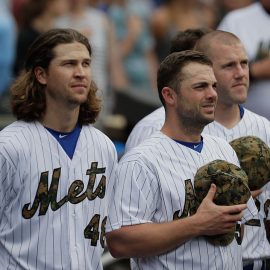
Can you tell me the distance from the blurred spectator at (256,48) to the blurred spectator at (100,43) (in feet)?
9.72

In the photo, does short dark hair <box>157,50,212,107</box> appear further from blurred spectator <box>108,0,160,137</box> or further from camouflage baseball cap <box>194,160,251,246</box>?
blurred spectator <box>108,0,160,137</box>

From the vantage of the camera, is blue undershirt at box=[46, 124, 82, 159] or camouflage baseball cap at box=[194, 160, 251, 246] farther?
blue undershirt at box=[46, 124, 82, 159]

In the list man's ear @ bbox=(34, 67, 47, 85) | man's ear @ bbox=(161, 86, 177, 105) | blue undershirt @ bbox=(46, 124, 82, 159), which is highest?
man's ear @ bbox=(34, 67, 47, 85)

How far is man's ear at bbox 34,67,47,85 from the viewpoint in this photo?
6.67 metres

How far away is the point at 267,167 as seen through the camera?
671 cm

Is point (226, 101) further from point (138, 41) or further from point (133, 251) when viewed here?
point (138, 41)

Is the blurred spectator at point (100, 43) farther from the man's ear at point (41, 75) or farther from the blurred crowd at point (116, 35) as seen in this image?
the man's ear at point (41, 75)

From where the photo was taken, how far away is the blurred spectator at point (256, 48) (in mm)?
8734

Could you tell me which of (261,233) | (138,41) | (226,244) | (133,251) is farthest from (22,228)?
(138,41)

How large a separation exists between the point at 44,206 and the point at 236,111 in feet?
5.30

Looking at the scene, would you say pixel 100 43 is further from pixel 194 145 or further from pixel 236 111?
pixel 194 145

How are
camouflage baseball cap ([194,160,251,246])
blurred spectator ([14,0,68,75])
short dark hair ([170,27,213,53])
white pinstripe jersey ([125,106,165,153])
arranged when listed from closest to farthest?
camouflage baseball cap ([194,160,251,246]) → white pinstripe jersey ([125,106,165,153]) → short dark hair ([170,27,213,53]) → blurred spectator ([14,0,68,75])

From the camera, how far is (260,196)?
7.23m

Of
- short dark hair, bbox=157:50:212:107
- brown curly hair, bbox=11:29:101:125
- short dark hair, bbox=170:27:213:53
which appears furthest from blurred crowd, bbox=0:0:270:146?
short dark hair, bbox=157:50:212:107
